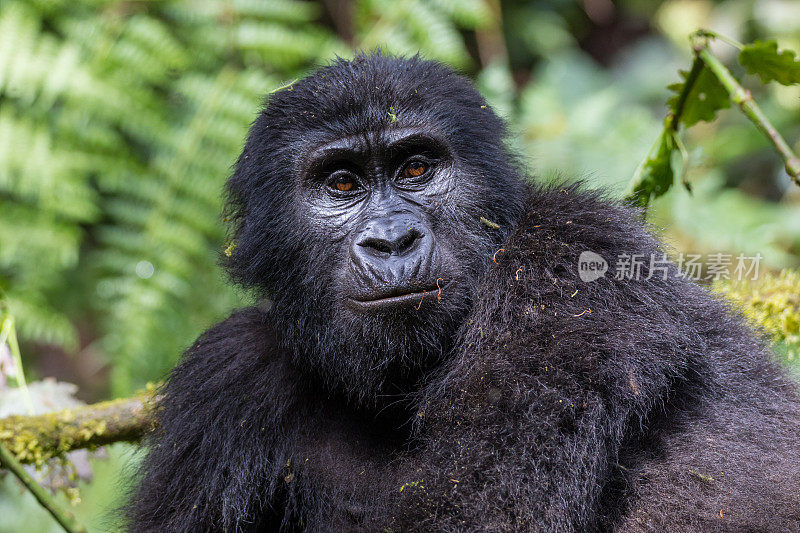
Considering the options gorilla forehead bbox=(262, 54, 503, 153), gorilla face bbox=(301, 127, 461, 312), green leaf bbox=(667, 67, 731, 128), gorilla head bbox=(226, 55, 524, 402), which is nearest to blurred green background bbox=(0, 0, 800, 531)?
green leaf bbox=(667, 67, 731, 128)

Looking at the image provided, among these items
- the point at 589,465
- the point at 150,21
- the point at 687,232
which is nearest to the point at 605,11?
the point at 687,232

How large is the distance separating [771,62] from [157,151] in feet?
16.0

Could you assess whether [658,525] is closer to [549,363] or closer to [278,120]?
[549,363]

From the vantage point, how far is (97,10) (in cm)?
624

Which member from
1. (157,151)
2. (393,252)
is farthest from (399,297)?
(157,151)

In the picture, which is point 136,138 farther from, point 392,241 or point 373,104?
point 392,241

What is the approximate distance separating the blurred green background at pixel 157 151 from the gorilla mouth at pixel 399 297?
3087mm

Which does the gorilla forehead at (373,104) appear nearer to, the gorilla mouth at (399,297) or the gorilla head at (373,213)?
the gorilla head at (373,213)

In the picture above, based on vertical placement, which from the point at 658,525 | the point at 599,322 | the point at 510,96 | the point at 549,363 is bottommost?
the point at 658,525

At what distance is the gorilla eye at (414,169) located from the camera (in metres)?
3.04

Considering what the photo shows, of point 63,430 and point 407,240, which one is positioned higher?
point 407,240

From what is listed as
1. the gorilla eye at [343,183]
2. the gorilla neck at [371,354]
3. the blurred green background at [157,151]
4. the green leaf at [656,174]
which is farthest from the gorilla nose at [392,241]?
the blurred green background at [157,151]

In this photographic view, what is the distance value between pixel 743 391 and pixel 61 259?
502 cm

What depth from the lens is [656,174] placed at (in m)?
3.46
